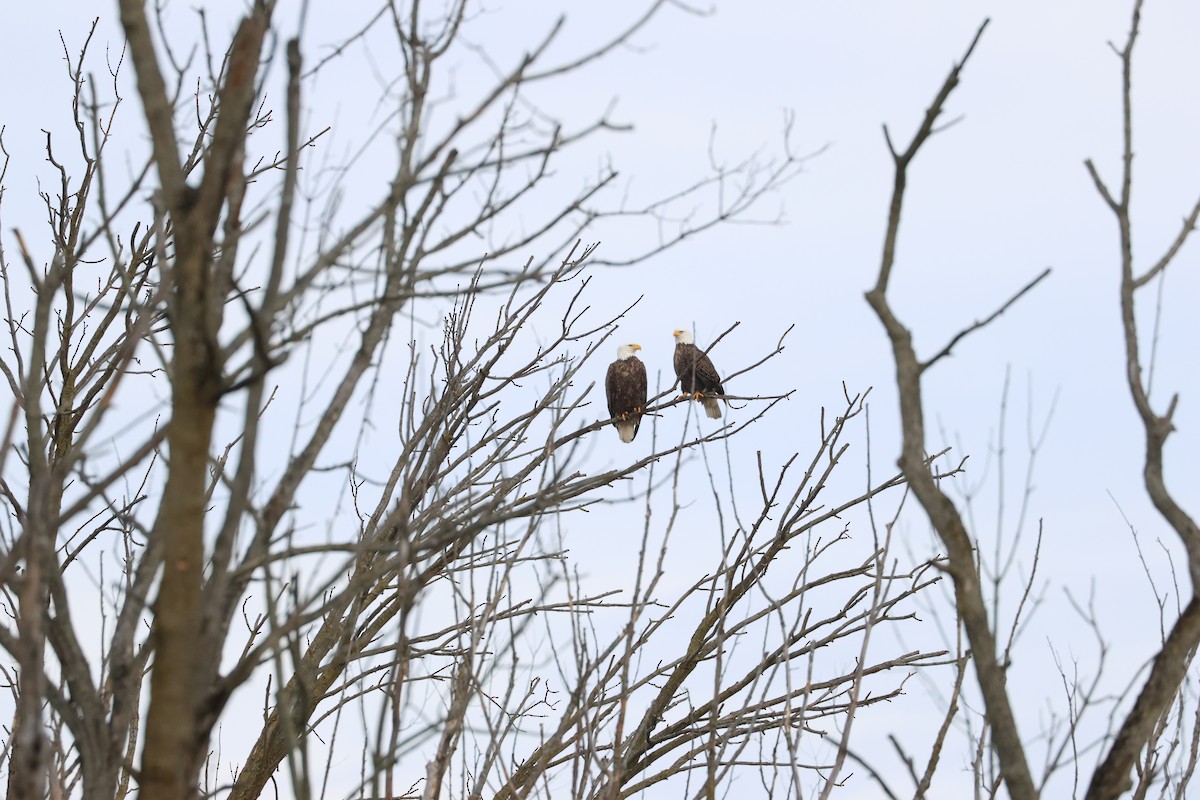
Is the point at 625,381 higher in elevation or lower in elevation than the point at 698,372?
higher

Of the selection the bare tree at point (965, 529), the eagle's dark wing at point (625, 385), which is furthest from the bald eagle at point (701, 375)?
the bare tree at point (965, 529)

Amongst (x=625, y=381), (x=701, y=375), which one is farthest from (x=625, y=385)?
(x=701, y=375)

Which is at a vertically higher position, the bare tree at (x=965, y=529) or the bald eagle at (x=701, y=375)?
the bald eagle at (x=701, y=375)

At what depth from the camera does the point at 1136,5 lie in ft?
6.95

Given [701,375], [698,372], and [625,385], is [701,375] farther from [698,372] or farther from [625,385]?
[625,385]

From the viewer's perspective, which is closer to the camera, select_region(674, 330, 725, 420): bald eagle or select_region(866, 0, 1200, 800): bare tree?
select_region(866, 0, 1200, 800): bare tree

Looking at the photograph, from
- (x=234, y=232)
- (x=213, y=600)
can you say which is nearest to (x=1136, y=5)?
(x=234, y=232)

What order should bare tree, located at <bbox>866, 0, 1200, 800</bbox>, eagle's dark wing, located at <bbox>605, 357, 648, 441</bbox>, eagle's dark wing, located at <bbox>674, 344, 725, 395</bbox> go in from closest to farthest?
bare tree, located at <bbox>866, 0, 1200, 800</bbox>
eagle's dark wing, located at <bbox>674, 344, 725, 395</bbox>
eagle's dark wing, located at <bbox>605, 357, 648, 441</bbox>

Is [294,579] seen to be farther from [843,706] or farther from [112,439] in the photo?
[843,706]

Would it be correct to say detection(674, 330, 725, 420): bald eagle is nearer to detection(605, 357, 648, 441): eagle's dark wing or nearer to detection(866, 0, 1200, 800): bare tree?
detection(605, 357, 648, 441): eagle's dark wing

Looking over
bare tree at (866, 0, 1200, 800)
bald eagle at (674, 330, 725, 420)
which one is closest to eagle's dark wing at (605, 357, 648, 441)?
bald eagle at (674, 330, 725, 420)

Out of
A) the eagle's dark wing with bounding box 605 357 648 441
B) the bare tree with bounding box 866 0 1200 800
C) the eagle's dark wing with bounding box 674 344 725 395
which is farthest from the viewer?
the eagle's dark wing with bounding box 605 357 648 441

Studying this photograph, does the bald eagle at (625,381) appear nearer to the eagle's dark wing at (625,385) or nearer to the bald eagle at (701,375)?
the eagle's dark wing at (625,385)

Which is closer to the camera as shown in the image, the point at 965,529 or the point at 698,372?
the point at 965,529
